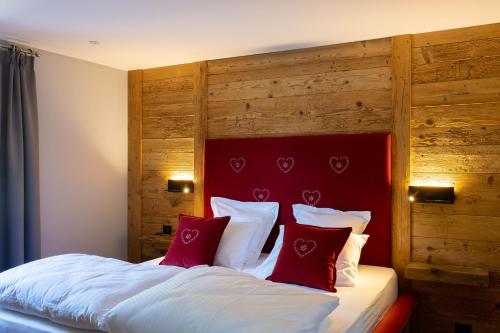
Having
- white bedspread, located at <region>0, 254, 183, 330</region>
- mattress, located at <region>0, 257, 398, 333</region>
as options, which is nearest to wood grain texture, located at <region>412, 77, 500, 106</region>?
mattress, located at <region>0, 257, 398, 333</region>

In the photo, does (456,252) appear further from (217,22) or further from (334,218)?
(217,22)

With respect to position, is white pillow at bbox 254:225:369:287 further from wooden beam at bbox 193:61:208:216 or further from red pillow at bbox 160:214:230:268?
wooden beam at bbox 193:61:208:216

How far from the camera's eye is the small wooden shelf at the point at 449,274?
2.81m

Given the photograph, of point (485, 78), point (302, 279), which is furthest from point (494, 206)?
point (302, 279)

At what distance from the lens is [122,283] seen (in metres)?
2.33

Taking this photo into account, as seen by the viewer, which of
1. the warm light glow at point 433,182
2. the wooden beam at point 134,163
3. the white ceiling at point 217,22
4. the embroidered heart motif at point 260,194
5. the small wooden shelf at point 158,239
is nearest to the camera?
the white ceiling at point 217,22

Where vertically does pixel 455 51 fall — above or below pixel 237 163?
above

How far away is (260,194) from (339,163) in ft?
2.43

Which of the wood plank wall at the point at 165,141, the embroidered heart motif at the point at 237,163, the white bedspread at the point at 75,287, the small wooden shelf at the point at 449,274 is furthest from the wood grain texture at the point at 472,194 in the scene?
the wood plank wall at the point at 165,141

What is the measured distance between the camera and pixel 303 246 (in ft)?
9.29

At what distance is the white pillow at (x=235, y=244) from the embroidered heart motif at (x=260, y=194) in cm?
31

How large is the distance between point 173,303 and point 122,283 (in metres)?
0.49

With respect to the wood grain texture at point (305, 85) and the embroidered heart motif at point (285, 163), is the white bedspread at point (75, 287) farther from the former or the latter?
the wood grain texture at point (305, 85)

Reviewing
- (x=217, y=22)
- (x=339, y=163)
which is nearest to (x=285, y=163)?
(x=339, y=163)
